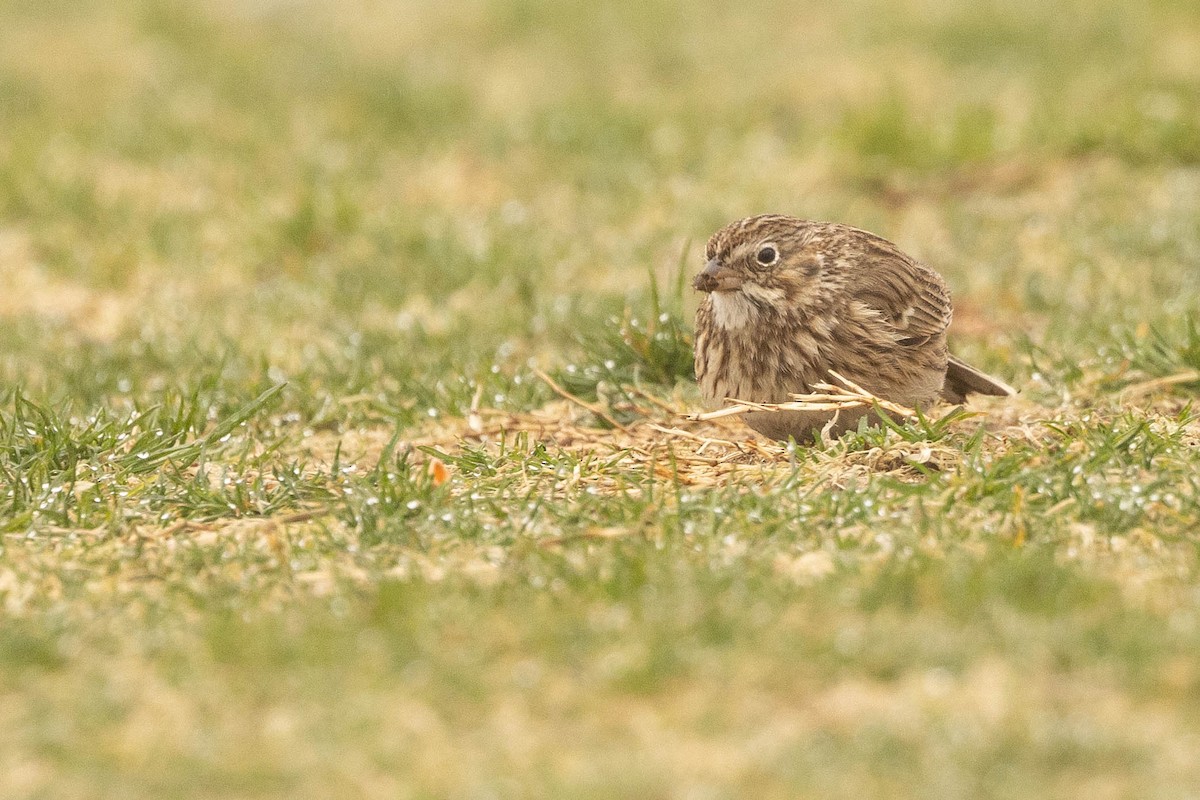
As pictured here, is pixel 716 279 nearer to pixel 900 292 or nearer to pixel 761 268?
pixel 761 268

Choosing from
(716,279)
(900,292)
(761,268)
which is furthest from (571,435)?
(900,292)

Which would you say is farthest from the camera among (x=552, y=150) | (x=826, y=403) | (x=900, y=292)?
(x=552, y=150)

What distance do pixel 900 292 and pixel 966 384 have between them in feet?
1.70

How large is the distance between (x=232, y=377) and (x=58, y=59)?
6.55 meters

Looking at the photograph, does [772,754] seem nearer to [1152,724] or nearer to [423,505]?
[1152,724]

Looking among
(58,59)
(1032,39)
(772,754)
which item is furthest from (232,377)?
(1032,39)

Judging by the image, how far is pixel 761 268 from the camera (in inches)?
246

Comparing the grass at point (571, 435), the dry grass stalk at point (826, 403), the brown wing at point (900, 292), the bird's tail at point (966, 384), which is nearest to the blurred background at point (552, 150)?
the grass at point (571, 435)

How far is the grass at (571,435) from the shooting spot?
3.99 metres

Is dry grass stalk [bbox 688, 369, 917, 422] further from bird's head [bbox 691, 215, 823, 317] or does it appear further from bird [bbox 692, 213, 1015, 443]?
bird's head [bbox 691, 215, 823, 317]

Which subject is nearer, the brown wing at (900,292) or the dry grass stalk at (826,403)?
the dry grass stalk at (826,403)

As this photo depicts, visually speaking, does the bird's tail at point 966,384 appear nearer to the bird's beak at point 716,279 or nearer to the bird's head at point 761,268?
the bird's head at point 761,268

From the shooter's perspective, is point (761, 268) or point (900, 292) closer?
point (761, 268)

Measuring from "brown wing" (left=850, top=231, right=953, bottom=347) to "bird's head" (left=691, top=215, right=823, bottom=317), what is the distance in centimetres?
20
